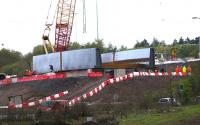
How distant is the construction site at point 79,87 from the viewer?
3034 centimetres

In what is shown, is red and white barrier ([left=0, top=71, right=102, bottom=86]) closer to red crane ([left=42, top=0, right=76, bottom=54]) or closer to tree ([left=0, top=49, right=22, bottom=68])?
red crane ([left=42, top=0, right=76, bottom=54])

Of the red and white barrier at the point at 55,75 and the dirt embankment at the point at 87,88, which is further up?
the red and white barrier at the point at 55,75

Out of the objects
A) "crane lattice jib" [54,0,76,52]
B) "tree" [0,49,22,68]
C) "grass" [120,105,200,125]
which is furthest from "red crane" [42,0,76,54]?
"tree" [0,49,22,68]

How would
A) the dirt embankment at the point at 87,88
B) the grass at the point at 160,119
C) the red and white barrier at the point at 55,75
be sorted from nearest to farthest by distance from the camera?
the grass at the point at 160,119 → the dirt embankment at the point at 87,88 → the red and white barrier at the point at 55,75

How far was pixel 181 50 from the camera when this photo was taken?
19175 centimetres

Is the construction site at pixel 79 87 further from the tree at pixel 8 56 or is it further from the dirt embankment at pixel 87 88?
the tree at pixel 8 56

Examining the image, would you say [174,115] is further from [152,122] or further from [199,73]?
[199,73]

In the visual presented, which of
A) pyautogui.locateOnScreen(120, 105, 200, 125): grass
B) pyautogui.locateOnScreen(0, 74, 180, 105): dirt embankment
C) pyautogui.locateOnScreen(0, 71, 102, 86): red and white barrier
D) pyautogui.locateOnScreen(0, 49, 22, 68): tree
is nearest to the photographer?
pyautogui.locateOnScreen(120, 105, 200, 125): grass

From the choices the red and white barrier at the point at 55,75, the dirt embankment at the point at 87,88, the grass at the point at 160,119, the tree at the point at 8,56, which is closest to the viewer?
the grass at the point at 160,119

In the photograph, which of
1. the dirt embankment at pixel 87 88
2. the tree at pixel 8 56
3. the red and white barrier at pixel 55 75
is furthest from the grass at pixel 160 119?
the tree at pixel 8 56

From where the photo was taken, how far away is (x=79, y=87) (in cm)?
6103

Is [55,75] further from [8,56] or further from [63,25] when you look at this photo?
[8,56]

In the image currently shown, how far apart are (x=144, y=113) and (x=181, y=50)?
6230 inches

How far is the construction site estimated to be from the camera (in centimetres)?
3034
